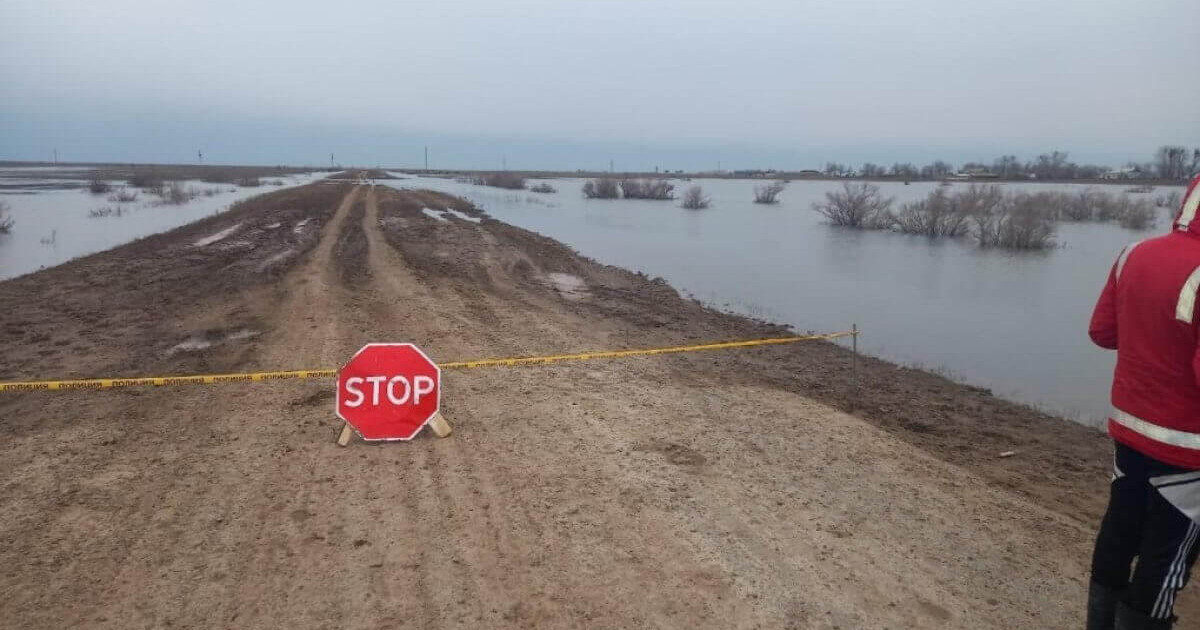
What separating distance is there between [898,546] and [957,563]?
318 millimetres

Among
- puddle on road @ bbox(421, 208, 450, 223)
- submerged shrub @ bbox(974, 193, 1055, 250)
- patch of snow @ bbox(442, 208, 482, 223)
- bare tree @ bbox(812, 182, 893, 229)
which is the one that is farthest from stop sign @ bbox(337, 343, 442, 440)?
bare tree @ bbox(812, 182, 893, 229)

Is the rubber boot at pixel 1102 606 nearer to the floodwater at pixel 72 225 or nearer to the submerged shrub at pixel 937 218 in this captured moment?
the floodwater at pixel 72 225

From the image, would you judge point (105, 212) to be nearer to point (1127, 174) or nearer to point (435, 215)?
point (435, 215)

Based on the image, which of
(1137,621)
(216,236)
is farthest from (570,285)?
(1137,621)

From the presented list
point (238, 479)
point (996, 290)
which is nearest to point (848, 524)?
point (238, 479)

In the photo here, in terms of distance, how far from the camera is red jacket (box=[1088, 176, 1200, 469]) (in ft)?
8.68

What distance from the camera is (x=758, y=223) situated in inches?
1695

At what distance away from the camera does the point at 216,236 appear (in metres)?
22.0

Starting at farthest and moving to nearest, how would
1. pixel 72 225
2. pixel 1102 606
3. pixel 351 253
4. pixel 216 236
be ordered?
pixel 72 225 → pixel 216 236 → pixel 351 253 → pixel 1102 606

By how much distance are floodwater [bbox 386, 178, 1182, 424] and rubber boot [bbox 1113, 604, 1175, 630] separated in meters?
6.97

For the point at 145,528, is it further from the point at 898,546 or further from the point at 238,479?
the point at 898,546

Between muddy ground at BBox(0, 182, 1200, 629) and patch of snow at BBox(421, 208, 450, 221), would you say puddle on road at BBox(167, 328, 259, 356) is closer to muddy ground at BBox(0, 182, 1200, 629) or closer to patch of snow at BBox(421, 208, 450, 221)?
muddy ground at BBox(0, 182, 1200, 629)

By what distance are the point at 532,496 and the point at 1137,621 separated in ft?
10.5

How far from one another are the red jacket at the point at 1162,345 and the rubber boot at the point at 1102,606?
2.23ft
